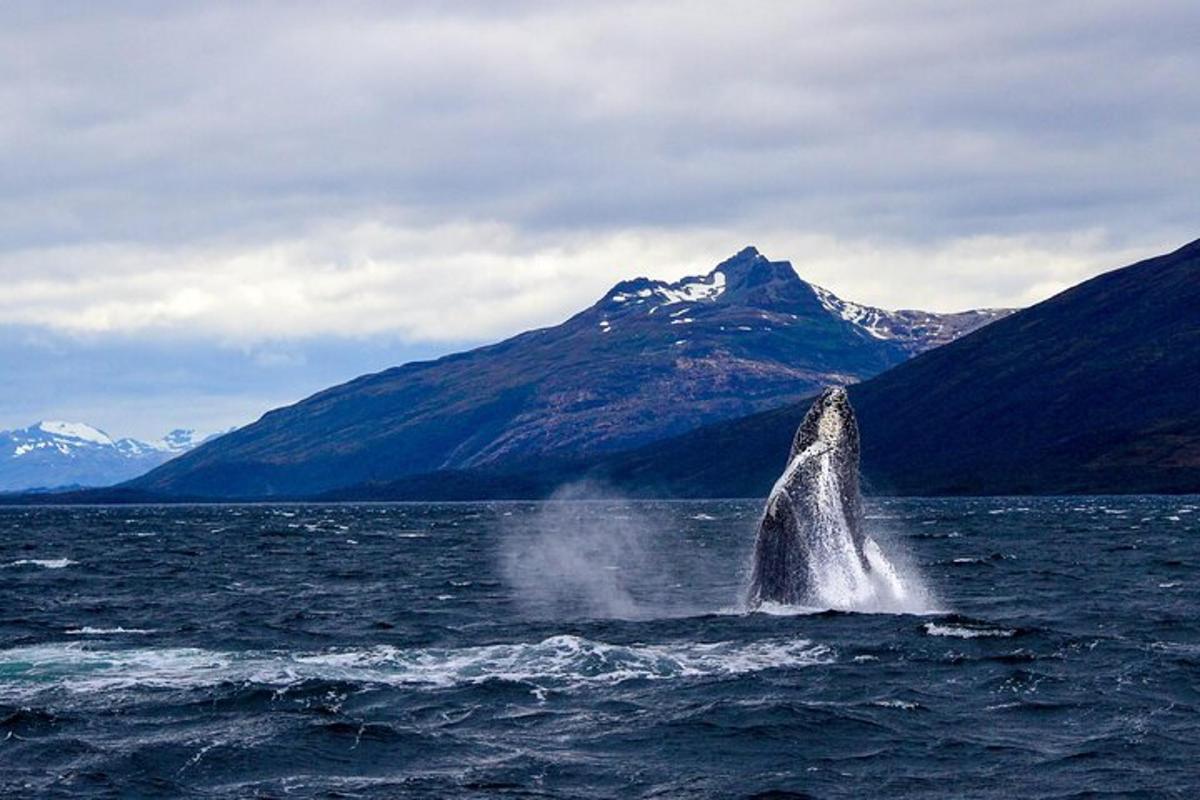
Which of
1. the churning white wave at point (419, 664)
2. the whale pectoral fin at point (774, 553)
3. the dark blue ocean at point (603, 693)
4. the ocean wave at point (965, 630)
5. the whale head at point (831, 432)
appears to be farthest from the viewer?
the whale head at point (831, 432)

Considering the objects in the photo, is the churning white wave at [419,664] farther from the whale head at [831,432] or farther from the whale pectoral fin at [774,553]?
the whale head at [831,432]

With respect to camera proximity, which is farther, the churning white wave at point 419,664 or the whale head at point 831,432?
the whale head at point 831,432

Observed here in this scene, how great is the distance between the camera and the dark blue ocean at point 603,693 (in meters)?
23.5

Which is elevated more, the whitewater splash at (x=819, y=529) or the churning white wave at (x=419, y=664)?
the whitewater splash at (x=819, y=529)

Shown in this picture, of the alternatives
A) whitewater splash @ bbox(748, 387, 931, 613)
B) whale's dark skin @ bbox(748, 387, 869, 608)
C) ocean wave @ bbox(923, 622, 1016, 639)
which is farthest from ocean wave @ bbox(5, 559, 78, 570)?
ocean wave @ bbox(923, 622, 1016, 639)

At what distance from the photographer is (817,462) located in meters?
37.4

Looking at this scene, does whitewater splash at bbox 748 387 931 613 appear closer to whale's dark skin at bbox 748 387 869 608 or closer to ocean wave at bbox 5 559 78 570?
whale's dark skin at bbox 748 387 869 608

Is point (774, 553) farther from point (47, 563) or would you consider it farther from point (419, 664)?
point (47, 563)

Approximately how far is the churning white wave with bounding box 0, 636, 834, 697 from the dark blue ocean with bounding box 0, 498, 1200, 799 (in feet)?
0.39

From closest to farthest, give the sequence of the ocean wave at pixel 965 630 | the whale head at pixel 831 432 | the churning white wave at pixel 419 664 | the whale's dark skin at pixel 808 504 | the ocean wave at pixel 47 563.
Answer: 1. the churning white wave at pixel 419 664
2. the whale's dark skin at pixel 808 504
3. the ocean wave at pixel 965 630
4. the whale head at pixel 831 432
5. the ocean wave at pixel 47 563

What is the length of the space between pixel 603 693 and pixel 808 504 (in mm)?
8573

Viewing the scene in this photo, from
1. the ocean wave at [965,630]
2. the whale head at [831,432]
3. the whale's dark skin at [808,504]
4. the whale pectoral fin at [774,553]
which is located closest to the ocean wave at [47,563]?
the whale pectoral fin at [774,553]

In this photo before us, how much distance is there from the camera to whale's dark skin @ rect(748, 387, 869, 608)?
121ft

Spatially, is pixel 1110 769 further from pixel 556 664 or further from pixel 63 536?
pixel 63 536
